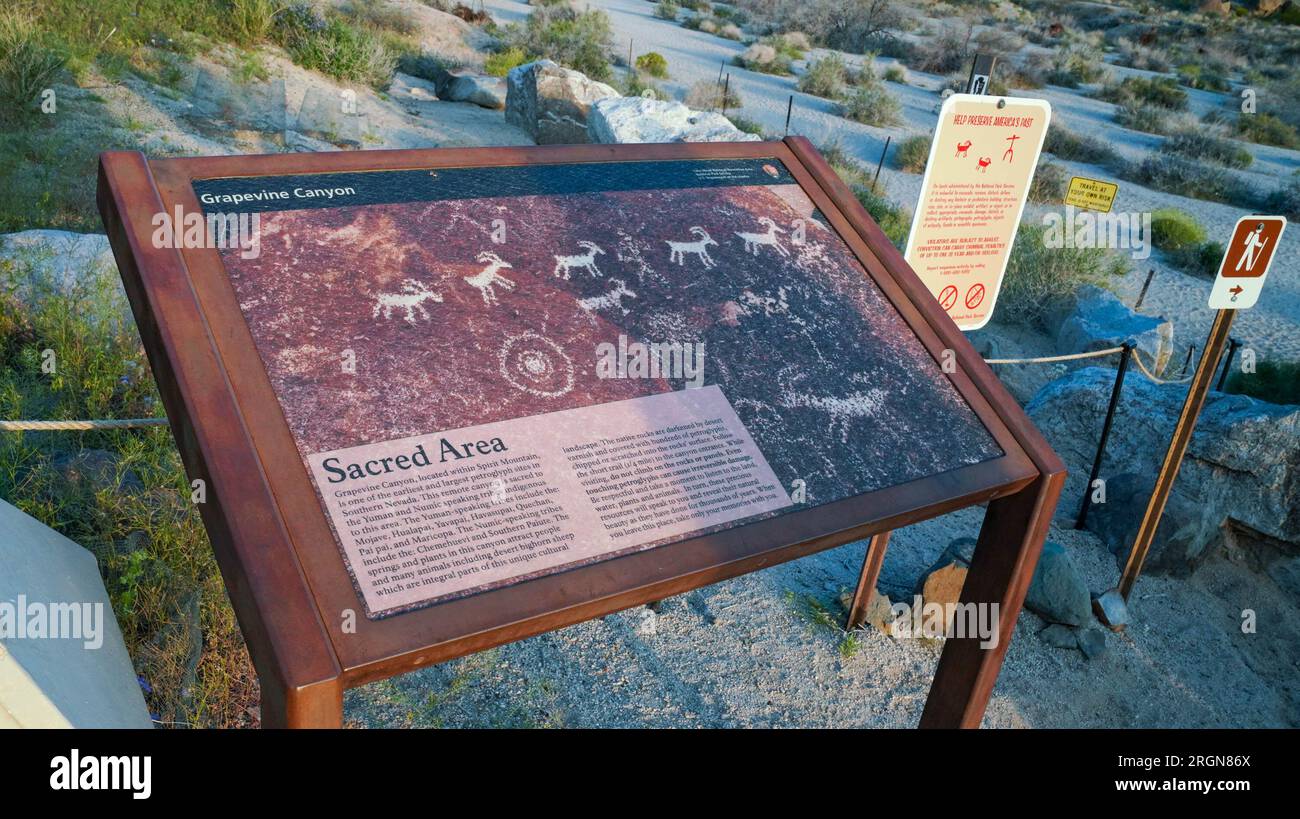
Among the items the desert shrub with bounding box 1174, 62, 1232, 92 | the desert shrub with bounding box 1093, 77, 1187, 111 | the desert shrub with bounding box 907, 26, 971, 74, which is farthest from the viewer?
the desert shrub with bounding box 1174, 62, 1232, 92

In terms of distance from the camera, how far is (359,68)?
11.0 metres

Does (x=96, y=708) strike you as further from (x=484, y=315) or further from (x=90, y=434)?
(x=90, y=434)

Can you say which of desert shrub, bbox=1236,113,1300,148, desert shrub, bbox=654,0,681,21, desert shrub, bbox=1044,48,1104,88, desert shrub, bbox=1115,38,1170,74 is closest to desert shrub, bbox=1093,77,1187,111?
desert shrub, bbox=1044,48,1104,88

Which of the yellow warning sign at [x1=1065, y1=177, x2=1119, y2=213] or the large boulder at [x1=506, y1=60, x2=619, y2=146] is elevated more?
the yellow warning sign at [x1=1065, y1=177, x2=1119, y2=213]

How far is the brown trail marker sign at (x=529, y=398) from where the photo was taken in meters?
1.46

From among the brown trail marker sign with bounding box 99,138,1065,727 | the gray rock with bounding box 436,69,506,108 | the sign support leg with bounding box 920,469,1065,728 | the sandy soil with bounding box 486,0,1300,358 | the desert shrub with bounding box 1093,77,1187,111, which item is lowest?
the sandy soil with bounding box 486,0,1300,358

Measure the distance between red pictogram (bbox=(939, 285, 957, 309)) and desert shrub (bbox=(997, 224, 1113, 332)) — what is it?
182 inches

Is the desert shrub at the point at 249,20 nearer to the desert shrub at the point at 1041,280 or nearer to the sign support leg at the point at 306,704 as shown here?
the desert shrub at the point at 1041,280

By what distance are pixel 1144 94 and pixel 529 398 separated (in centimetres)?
2275

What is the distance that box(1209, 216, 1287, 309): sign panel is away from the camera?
3711 mm

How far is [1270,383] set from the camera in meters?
6.51

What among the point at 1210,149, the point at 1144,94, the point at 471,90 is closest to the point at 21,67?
the point at 471,90

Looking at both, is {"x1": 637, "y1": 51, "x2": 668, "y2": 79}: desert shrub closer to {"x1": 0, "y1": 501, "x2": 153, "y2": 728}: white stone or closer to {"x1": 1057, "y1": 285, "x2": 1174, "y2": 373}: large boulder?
{"x1": 1057, "y1": 285, "x2": 1174, "y2": 373}: large boulder

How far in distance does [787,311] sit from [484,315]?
757mm
